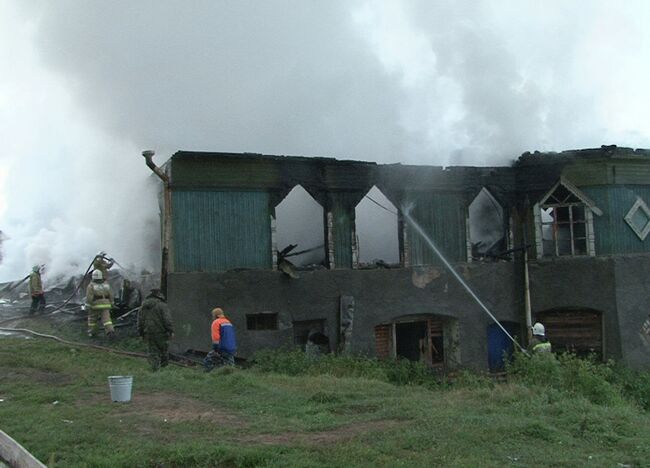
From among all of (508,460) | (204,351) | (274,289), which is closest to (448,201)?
(274,289)

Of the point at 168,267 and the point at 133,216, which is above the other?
the point at 133,216

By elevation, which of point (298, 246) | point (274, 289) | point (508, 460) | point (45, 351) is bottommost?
point (508, 460)

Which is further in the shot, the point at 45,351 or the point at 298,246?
the point at 298,246

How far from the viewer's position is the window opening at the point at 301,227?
19453 millimetres

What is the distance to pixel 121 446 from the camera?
7480mm

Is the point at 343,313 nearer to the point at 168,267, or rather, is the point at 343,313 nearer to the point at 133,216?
the point at 168,267

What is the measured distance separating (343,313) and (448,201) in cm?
437

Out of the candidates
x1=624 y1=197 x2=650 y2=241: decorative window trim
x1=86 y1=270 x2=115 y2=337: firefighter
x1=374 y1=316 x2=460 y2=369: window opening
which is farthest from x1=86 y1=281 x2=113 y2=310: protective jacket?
x1=624 y1=197 x2=650 y2=241: decorative window trim

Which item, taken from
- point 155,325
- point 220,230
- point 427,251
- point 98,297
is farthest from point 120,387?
point 427,251

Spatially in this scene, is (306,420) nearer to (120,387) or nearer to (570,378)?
(120,387)

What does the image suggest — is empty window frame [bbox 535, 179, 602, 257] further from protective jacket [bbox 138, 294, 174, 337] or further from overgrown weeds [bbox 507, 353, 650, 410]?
protective jacket [bbox 138, 294, 174, 337]

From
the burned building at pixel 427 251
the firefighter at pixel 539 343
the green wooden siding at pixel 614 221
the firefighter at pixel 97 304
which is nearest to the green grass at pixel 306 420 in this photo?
the firefighter at pixel 539 343

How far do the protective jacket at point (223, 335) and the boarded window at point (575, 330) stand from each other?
10047mm

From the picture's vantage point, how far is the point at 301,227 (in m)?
20.2
